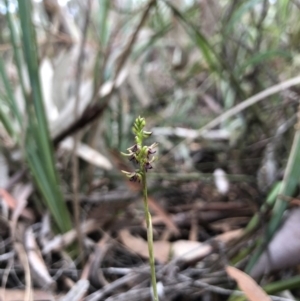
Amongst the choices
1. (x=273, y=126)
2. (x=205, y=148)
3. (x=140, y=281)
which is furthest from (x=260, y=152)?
(x=140, y=281)

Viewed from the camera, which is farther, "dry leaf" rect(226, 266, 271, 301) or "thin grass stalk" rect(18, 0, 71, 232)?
"thin grass stalk" rect(18, 0, 71, 232)

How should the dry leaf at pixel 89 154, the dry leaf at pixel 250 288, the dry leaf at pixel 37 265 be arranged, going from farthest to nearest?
the dry leaf at pixel 89 154 < the dry leaf at pixel 37 265 < the dry leaf at pixel 250 288

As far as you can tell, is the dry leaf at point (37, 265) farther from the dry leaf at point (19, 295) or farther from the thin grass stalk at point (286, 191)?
the thin grass stalk at point (286, 191)

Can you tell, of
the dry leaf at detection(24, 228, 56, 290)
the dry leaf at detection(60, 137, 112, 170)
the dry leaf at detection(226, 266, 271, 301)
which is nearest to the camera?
the dry leaf at detection(226, 266, 271, 301)

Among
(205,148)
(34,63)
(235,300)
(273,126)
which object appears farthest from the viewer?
(205,148)

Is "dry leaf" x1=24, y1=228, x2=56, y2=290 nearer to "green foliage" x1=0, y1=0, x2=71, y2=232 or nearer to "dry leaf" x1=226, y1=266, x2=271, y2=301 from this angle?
"green foliage" x1=0, y1=0, x2=71, y2=232

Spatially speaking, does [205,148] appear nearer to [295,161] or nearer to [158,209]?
[158,209]

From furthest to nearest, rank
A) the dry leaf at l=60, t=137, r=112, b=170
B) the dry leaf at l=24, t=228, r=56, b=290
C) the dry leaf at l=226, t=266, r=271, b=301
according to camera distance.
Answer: the dry leaf at l=60, t=137, r=112, b=170
the dry leaf at l=24, t=228, r=56, b=290
the dry leaf at l=226, t=266, r=271, b=301

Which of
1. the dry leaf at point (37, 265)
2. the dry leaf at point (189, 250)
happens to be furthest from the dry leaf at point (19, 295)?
the dry leaf at point (189, 250)

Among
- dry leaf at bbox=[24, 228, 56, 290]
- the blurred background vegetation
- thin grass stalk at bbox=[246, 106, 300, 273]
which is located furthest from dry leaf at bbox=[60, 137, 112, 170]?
thin grass stalk at bbox=[246, 106, 300, 273]
